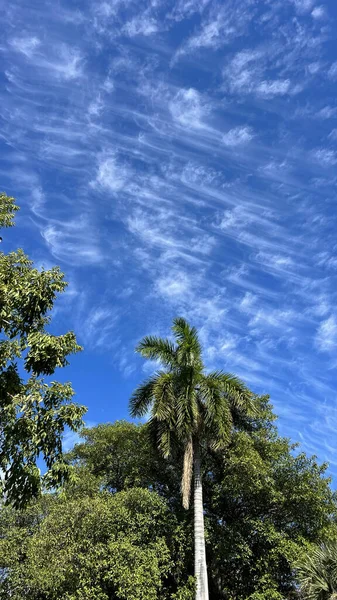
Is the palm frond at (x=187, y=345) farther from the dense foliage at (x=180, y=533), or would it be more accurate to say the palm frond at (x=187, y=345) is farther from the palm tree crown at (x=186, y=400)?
the dense foliage at (x=180, y=533)

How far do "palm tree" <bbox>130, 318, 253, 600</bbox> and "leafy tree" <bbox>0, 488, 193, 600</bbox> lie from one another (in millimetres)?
1944

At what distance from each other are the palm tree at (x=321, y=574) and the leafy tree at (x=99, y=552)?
4.19 meters

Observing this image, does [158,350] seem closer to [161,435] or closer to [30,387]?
[161,435]

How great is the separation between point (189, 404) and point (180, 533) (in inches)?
207

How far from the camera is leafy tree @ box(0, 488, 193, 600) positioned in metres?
15.7

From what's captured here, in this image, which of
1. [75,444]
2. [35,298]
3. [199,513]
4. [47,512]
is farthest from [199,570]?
[35,298]

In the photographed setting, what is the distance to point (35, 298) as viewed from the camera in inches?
349

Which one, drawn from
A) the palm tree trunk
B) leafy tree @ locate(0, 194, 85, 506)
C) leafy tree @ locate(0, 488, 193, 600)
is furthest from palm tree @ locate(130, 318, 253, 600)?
leafy tree @ locate(0, 194, 85, 506)

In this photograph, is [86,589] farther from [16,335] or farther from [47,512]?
[16,335]

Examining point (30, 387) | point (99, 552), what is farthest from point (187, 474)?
point (30, 387)

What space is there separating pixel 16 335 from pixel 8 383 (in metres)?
0.95

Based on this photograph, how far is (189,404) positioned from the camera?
1738 centimetres

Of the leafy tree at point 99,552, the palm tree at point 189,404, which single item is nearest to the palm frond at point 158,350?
the palm tree at point 189,404

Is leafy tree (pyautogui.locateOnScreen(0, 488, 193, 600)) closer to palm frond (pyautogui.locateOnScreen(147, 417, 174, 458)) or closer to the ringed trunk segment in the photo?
palm frond (pyautogui.locateOnScreen(147, 417, 174, 458))
